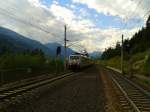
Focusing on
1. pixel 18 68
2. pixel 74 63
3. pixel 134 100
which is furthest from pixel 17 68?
pixel 74 63

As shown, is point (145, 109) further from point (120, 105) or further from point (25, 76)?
point (25, 76)

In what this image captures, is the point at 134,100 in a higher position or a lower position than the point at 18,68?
lower

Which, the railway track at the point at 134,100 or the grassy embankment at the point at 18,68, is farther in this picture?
the grassy embankment at the point at 18,68

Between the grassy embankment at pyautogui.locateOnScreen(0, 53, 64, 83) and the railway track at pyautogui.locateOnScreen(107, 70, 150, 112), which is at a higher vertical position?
the grassy embankment at pyautogui.locateOnScreen(0, 53, 64, 83)

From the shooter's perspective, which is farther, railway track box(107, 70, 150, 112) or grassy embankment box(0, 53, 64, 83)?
grassy embankment box(0, 53, 64, 83)

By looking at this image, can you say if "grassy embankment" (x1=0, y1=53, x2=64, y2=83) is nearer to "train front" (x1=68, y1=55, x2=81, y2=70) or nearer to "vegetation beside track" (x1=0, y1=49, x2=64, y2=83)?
"vegetation beside track" (x1=0, y1=49, x2=64, y2=83)

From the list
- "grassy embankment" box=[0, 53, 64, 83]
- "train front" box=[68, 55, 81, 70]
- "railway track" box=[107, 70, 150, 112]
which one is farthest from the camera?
"train front" box=[68, 55, 81, 70]

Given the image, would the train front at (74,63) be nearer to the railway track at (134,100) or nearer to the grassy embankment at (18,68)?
the grassy embankment at (18,68)

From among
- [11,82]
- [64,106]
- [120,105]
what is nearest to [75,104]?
[64,106]

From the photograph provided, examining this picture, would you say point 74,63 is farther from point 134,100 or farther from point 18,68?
point 134,100

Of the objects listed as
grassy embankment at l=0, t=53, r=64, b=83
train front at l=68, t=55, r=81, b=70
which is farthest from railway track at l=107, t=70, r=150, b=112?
train front at l=68, t=55, r=81, b=70

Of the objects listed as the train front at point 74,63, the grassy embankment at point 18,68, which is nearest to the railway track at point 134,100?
the grassy embankment at point 18,68

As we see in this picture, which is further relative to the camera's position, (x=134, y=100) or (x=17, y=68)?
(x=17, y=68)

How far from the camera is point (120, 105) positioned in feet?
52.2
